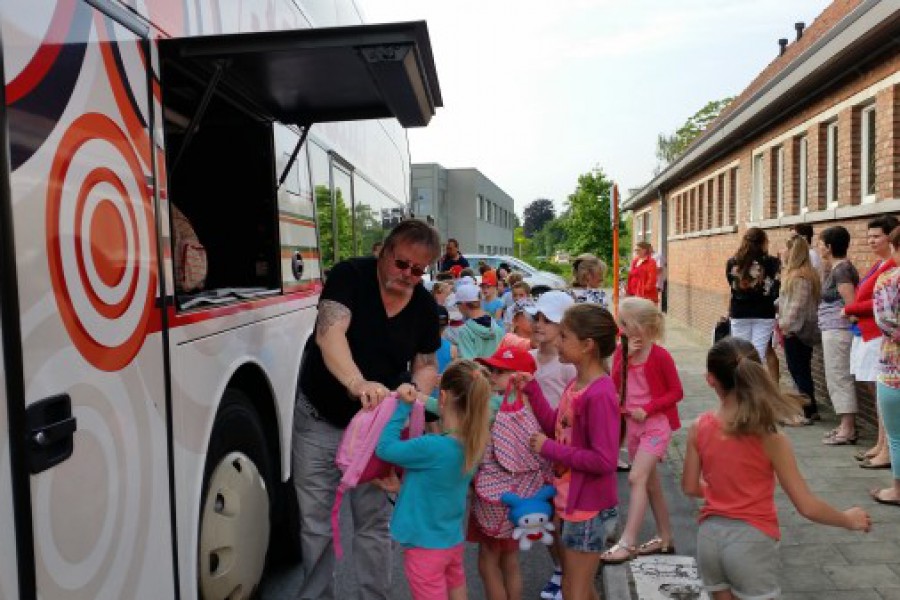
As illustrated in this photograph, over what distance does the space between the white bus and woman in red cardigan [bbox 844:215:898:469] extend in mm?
3886

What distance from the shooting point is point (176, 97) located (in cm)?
411

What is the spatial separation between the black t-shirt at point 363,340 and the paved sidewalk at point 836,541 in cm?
223

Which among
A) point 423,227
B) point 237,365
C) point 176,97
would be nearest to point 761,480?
point 423,227

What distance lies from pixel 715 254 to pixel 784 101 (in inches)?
265

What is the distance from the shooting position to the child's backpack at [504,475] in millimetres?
3625

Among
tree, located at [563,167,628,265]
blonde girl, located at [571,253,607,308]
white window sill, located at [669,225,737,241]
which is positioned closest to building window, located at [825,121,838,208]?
blonde girl, located at [571,253,607,308]

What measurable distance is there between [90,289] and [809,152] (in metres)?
10.4

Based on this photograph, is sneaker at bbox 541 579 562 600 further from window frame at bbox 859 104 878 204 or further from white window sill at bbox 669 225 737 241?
white window sill at bbox 669 225 737 241

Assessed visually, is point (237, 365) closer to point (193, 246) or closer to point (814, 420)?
point (193, 246)

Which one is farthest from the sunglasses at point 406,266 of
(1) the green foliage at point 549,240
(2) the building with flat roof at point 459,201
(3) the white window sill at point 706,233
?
(1) the green foliage at point 549,240

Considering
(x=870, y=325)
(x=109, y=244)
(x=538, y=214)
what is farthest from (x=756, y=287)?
(x=538, y=214)

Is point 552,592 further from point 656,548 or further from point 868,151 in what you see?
point 868,151

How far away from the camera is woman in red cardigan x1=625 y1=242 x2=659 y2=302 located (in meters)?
13.3

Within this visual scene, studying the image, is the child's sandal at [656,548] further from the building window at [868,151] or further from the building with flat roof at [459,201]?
the building with flat roof at [459,201]
